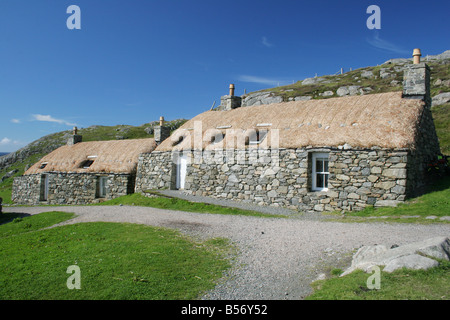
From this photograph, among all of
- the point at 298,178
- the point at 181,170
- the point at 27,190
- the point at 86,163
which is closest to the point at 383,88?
the point at 181,170

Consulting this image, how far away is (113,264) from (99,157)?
2176 cm

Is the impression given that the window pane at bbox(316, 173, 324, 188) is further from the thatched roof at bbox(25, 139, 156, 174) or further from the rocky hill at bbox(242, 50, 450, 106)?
the rocky hill at bbox(242, 50, 450, 106)

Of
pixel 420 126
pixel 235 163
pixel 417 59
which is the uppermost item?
pixel 417 59

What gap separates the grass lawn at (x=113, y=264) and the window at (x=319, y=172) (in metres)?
7.90

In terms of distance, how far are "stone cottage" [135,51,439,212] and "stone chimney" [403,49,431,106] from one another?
→ 0.04m

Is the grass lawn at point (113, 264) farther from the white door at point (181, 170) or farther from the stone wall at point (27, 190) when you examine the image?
the stone wall at point (27, 190)

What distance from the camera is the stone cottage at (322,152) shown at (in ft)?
43.1

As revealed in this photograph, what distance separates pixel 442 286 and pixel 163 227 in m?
8.42

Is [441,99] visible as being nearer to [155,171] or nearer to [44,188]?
[155,171]

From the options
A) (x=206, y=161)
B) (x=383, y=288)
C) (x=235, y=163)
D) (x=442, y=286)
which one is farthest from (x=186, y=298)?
(x=206, y=161)

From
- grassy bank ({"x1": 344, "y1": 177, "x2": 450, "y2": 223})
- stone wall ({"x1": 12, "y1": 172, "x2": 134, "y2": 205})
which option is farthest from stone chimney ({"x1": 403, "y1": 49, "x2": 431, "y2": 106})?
stone wall ({"x1": 12, "y1": 172, "x2": 134, "y2": 205})

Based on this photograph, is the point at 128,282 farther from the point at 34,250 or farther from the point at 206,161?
the point at 206,161

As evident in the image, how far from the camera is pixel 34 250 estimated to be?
855cm

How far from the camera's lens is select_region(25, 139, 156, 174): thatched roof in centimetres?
2487
